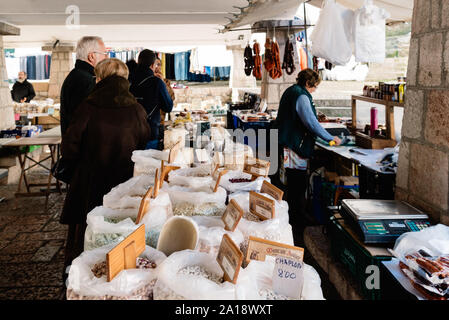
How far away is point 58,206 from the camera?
5.40 m

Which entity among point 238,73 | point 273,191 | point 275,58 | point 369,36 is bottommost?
point 273,191

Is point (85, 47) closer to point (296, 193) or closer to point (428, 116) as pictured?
point (428, 116)

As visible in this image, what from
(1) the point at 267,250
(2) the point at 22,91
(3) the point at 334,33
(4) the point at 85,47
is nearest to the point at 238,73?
(2) the point at 22,91

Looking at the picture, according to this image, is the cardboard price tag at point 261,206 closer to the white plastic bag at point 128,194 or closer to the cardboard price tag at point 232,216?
the cardboard price tag at point 232,216

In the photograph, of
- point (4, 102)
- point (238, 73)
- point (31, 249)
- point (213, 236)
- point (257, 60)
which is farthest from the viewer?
point (238, 73)

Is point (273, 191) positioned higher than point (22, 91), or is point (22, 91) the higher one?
point (22, 91)

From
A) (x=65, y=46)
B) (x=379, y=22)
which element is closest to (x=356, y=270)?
(x=379, y=22)

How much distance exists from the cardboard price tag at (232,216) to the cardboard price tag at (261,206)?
0.58ft

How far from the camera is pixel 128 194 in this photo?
1.97 m

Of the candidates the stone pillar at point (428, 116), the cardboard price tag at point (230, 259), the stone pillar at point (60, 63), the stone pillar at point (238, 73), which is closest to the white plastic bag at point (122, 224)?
the cardboard price tag at point (230, 259)

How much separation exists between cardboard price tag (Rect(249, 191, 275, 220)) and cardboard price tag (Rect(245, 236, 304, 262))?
34 cm

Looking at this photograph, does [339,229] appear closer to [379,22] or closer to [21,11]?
[379,22]

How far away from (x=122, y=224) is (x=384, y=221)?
4.90 feet

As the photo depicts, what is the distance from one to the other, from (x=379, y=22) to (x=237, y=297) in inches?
114
